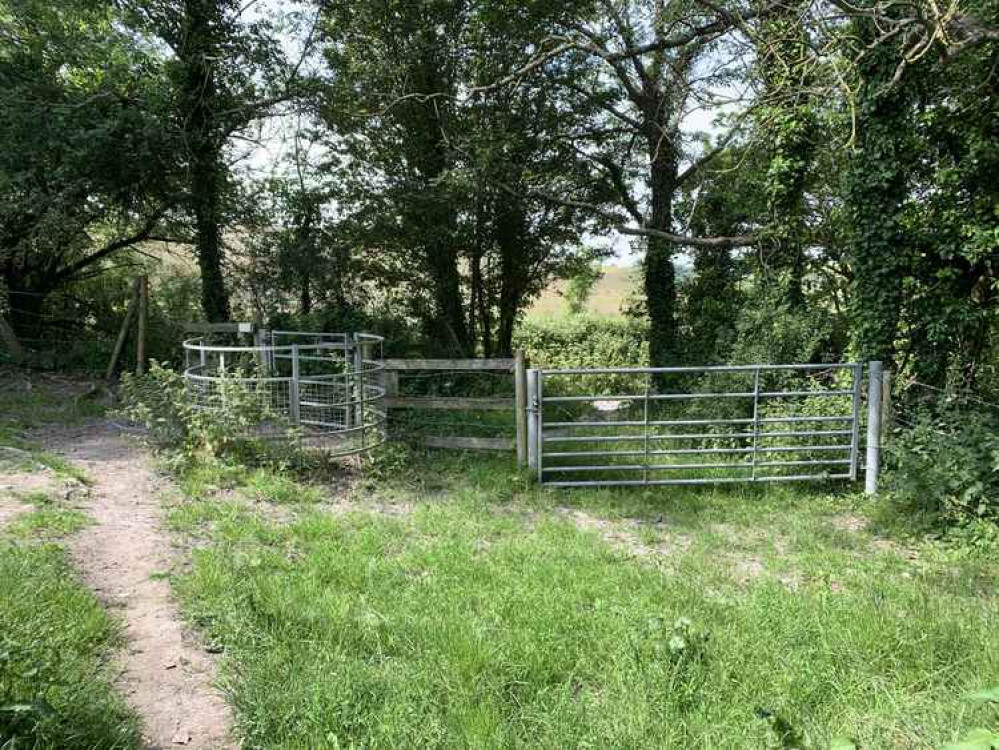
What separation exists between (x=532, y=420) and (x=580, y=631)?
354 cm

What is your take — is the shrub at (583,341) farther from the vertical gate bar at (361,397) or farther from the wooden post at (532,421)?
the wooden post at (532,421)

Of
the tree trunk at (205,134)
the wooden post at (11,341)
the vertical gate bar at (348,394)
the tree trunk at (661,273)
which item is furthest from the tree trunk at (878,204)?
the wooden post at (11,341)

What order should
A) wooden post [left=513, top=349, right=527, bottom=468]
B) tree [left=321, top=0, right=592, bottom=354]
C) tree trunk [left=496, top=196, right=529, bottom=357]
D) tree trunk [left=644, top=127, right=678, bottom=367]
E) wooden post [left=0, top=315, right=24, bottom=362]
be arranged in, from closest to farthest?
1. wooden post [left=513, top=349, right=527, bottom=468]
2. wooden post [left=0, top=315, right=24, bottom=362]
3. tree [left=321, top=0, right=592, bottom=354]
4. tree trunk [left=496, top=196, right=529, bottom=357]
5. tree trunk [left=644, top=127, right=678, bottom=367]

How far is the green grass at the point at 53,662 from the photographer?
7.39 ft

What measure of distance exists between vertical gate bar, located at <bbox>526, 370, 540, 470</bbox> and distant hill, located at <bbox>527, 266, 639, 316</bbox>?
9628 mm

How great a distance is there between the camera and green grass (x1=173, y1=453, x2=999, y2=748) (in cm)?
271

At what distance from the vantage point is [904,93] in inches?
280

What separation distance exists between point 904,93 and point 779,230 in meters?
3.12

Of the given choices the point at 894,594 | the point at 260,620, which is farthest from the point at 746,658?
the point at 260,620

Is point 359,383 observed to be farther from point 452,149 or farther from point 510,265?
point 510,265

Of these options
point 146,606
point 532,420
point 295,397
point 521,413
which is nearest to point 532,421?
point 532,420

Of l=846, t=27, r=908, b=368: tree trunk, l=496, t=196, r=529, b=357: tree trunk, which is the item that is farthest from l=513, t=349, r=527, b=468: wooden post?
l=496, t=196, r=529, b=357: tree trunk

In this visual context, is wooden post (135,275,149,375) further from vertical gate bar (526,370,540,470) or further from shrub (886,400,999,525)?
shrub (886,400,999,525)

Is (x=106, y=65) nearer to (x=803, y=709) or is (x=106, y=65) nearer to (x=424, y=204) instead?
(x=424, y=204)
